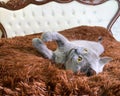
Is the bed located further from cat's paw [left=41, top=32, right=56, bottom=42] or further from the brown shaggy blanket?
cat's paw [left=41, top=32, right=56, bottom=42]

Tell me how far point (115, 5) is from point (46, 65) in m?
1.96

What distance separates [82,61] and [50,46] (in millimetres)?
642

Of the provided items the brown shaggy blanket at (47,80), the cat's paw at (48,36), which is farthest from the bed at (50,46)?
the cat's paw at (48,36)

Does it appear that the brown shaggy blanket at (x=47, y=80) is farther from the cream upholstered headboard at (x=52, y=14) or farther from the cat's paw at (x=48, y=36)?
the cream upholstered headboard at (x=52, y=14)

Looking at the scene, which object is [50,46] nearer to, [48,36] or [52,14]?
[48,36]

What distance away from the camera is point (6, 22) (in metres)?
2.94

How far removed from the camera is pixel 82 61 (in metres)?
1.38

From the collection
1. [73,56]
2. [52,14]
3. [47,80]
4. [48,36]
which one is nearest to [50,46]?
[48,36]

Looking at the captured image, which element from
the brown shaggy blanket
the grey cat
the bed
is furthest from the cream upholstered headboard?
the brown shaggy blanket

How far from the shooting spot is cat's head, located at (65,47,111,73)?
1.37 meters

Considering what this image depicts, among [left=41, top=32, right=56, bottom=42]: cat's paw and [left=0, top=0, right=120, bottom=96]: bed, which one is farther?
[left=41, top=32, right=56, bottom=42]: cat's paw

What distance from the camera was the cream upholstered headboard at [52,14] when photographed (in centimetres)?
293

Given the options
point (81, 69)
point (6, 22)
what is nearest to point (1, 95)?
point (81, 69)

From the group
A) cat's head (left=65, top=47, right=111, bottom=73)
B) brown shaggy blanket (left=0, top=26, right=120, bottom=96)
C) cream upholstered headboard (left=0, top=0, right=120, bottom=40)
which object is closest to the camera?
brown shaggy blanket (left=0, top=26, right=120, bottom=96)
